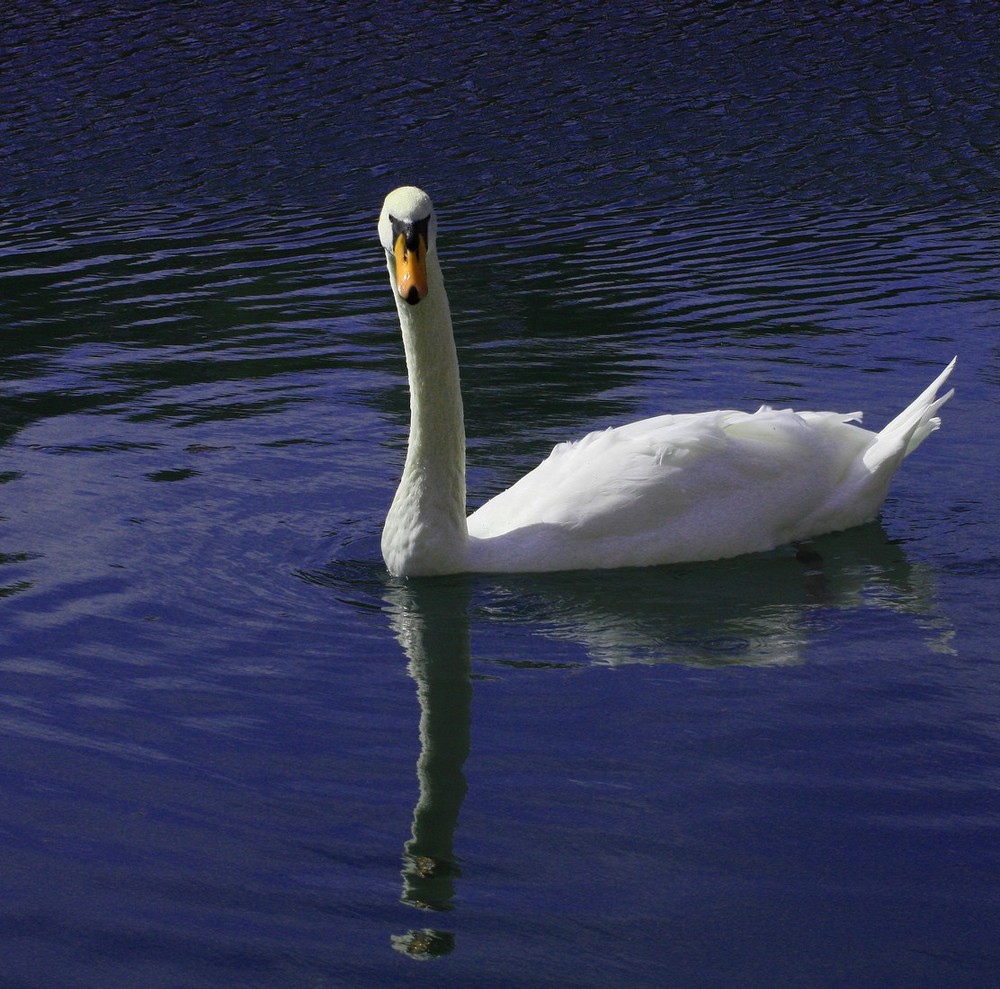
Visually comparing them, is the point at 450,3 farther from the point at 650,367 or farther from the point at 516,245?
the point at 650,367

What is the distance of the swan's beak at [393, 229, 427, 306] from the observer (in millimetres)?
6305

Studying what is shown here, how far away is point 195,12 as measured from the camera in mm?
23422

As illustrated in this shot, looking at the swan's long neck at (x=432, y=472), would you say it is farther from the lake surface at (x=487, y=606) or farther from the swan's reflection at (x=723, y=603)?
the swan's reflection at (x=723, y=603)

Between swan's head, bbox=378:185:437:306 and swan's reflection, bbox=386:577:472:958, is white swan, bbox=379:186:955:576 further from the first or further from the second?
swan's head, bbox=378:185:437:306

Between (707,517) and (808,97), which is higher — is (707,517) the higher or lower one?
the lower one

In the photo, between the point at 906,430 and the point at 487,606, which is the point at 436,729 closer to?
the point at 487,606

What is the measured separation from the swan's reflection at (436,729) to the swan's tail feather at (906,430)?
188 centimetres

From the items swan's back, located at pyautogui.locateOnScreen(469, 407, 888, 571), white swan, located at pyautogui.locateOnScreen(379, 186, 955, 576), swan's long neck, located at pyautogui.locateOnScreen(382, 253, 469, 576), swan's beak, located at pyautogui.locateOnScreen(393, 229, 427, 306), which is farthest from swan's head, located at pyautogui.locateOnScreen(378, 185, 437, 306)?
swan's back, located at pyautogui.locateOnScreen(469, 407, 888, 571)

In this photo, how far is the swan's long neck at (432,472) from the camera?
22.7 ft

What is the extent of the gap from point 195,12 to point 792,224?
1196cm

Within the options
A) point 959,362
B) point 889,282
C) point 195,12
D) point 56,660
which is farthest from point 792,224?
point 195,12

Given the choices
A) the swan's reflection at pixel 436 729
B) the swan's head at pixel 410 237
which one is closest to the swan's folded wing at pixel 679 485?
the swan's reflection at pixel 436 729

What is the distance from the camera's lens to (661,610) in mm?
6793

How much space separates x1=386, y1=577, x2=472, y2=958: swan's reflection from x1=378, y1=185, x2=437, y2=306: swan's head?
122 cm
